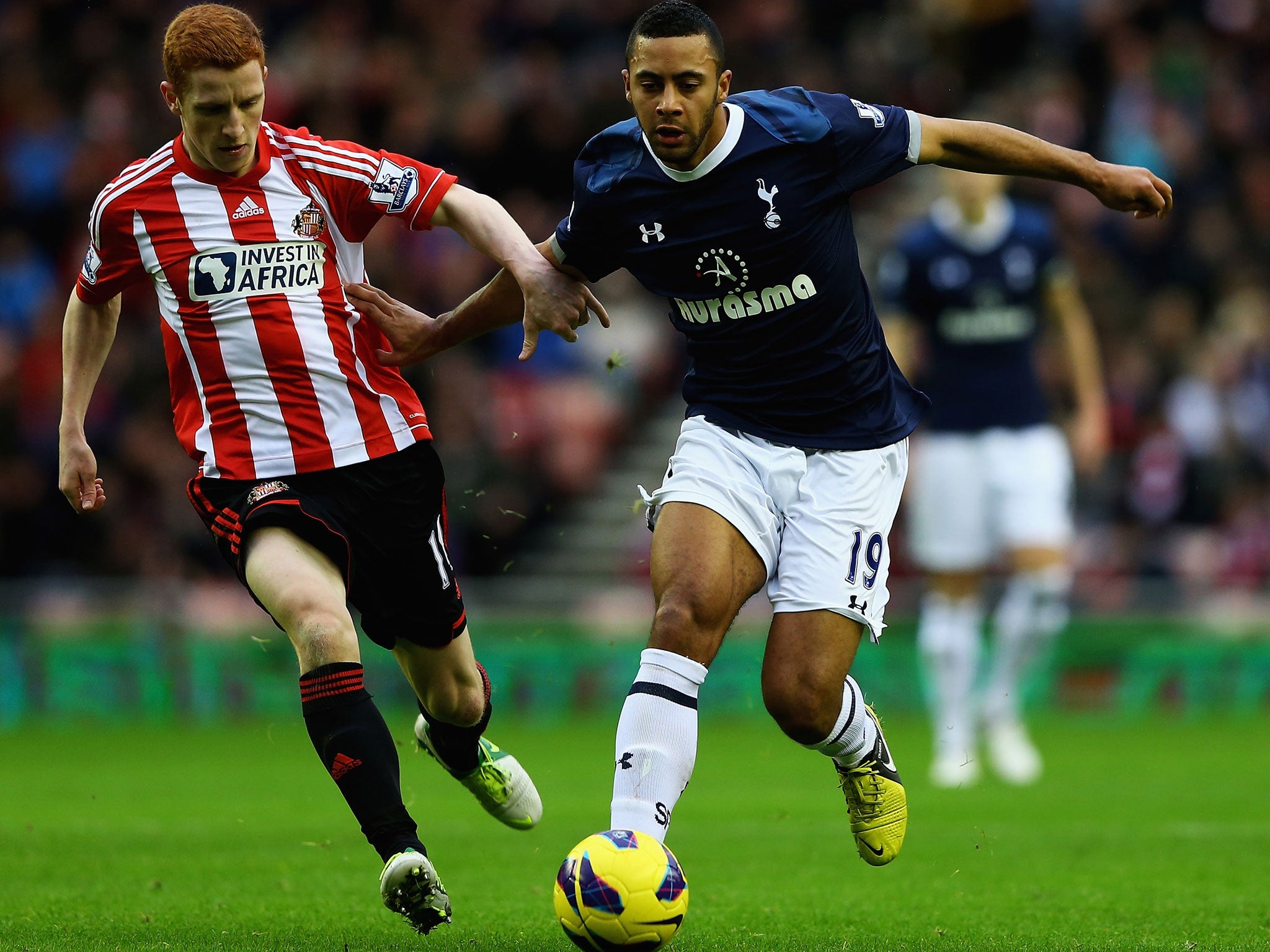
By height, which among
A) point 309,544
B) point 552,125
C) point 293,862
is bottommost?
point 293,862

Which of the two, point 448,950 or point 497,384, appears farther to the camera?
point 497,384

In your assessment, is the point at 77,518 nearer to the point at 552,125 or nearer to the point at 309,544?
the point at 552,125

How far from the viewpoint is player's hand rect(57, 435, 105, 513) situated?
5434 mm

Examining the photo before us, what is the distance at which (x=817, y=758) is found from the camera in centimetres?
1086

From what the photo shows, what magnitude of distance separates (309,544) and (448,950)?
3.95 ft

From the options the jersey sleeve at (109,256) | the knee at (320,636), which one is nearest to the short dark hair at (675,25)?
the jersey sleeve at (109,256)

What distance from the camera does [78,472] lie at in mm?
5438

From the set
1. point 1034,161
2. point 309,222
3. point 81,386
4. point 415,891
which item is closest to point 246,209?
point 309,222

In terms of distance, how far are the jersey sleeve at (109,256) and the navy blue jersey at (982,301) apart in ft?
16.4

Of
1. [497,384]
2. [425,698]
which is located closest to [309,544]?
[425,698]

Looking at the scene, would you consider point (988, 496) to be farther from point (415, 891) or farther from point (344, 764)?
point (415, 891)

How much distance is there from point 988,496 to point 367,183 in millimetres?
5038

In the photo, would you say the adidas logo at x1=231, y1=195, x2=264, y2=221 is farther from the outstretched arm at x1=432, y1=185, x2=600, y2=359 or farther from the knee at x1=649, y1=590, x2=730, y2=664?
the knee at x1=649, y1=590, x2=730, y2=664

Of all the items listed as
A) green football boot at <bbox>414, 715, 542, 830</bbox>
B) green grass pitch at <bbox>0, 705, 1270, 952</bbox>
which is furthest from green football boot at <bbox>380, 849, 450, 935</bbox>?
green football boot at <bbox>414, 715, 542, 830</bbox>
